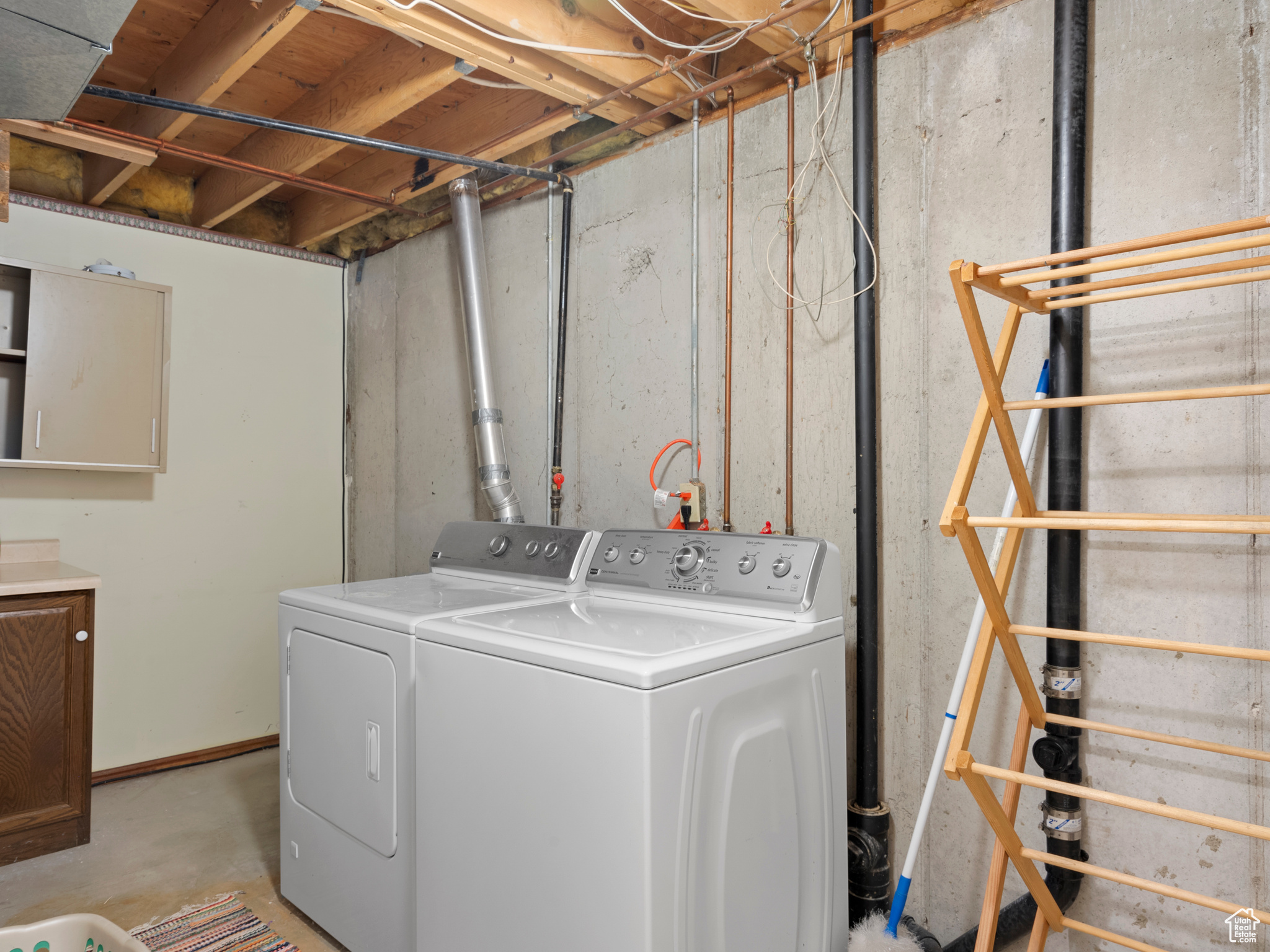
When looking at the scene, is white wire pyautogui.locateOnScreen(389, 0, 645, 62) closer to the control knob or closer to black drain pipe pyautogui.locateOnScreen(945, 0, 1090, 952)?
black drain pipe pyautogui.locateOnScreen(945, 0, 1090, 952)

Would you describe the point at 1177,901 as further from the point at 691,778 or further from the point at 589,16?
the point at 589,16

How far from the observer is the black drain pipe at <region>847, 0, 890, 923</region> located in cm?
180

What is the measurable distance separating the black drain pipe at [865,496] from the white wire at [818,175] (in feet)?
0.13

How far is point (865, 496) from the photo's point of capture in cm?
180

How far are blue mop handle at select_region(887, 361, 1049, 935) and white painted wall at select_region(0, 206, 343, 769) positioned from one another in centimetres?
288

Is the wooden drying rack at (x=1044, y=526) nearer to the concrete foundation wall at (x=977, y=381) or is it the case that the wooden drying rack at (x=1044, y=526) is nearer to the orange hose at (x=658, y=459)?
the concrete foundation wall at (x=977, y=381)

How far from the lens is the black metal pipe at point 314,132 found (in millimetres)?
1960

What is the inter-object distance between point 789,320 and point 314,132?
58.6 inches

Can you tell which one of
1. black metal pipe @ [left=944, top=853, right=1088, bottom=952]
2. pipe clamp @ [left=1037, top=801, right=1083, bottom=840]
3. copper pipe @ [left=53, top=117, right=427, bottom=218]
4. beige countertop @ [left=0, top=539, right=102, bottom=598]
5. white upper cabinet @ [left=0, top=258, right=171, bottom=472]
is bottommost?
black metal pipe @ [left=944, top=853, right=1088, bottom=952]

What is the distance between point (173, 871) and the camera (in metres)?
2.27

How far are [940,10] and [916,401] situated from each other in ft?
3.02

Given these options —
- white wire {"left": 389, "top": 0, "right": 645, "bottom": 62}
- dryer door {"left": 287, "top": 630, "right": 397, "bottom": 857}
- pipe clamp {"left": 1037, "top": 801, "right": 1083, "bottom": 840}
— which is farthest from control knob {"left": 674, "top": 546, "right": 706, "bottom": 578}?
white wire {"left": 389, "top": 0, "right": 645, "bottom": 62}
